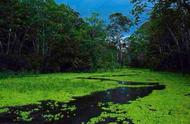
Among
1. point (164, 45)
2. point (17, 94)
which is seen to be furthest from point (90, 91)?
point (164, 45)

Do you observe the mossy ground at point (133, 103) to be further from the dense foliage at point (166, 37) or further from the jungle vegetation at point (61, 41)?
the jungle vegetation at point (61, 41)

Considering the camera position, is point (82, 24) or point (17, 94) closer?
point (17, 94)

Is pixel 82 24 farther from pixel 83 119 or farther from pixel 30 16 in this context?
pixel 83 119

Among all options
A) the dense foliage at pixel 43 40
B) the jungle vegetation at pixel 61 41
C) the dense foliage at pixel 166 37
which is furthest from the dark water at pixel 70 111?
the dense foliage at pixel 43 40

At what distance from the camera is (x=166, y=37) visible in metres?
61.1

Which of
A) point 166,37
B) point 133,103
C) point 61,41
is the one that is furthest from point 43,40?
point 133,103

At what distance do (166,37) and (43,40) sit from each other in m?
18.6

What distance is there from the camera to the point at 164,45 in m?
64.1

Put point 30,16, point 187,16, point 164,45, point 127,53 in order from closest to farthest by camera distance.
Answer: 1. point 187,16
2. point 30,16
3. point 164,45
4. point 127,53

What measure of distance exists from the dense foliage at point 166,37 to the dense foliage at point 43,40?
10.6m

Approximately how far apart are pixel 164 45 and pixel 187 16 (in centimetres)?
2402

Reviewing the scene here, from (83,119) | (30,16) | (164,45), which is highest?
(30,16)

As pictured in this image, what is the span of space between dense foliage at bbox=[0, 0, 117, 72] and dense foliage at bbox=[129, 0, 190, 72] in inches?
418

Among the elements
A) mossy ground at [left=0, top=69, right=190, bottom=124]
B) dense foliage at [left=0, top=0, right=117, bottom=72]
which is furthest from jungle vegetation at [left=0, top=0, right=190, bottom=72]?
mossy ground at [left=0, top=69, right=190, bottom=124]
